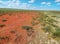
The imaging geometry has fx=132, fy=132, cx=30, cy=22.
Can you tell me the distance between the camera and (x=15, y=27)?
2146mm

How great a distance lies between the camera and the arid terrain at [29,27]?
79.9 inches

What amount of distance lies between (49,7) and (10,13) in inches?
26.9

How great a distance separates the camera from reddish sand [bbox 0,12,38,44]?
6.66ft

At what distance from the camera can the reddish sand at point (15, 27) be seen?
2029 mm

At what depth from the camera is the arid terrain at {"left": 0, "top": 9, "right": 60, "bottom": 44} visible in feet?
6.66

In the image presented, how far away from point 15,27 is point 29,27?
0.23 m

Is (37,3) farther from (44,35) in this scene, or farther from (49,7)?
(44,35)

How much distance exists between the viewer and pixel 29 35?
81.1 inches

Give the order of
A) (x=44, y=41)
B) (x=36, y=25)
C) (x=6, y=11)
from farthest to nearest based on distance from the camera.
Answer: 1. (x=6, y=11)
2. (x=36, y=25)
3. (x=44, y=41)

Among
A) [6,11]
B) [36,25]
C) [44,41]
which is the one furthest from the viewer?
[6,11]

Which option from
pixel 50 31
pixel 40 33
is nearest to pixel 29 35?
pixel 40 33

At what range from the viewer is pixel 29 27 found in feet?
6.98

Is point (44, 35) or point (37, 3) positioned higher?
point (37, 3)

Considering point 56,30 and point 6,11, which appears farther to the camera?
point 6,11
